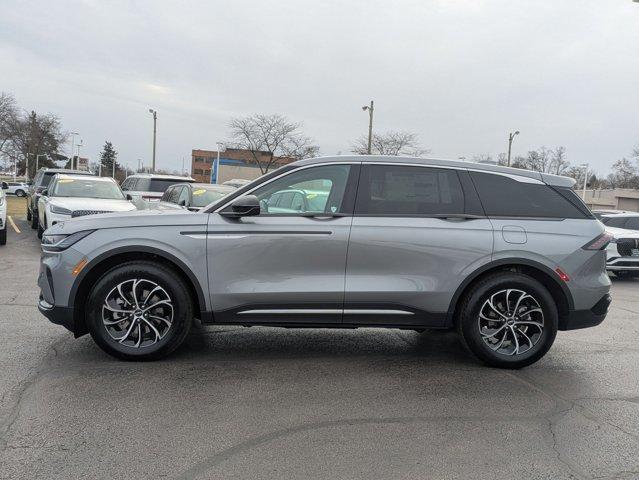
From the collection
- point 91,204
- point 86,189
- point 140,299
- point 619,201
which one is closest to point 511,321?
point 140,299

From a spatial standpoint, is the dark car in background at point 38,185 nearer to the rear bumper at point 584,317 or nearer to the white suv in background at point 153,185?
the white suv in background at point 153,185

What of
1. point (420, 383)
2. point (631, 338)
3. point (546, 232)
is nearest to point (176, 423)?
point (420, 383)

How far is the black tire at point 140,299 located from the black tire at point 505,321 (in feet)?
7.92

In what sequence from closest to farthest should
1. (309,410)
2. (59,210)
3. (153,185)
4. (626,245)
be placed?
(309,410) < (59,210) < (626,245) < (153,185)

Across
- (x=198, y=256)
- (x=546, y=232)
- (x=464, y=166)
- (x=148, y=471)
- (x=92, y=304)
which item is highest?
(x=464, y=166)

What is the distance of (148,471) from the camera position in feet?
9.60

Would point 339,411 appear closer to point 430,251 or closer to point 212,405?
point 212,405

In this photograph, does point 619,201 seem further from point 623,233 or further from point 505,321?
point 505,321

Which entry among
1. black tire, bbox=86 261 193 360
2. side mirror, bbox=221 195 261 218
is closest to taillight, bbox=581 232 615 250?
side mirror, bbox=221 195 261 218

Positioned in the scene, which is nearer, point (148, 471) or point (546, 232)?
point (148, 471)

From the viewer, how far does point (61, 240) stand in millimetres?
4621

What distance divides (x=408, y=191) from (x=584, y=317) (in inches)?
75.7

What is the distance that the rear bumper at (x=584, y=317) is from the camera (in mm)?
4785

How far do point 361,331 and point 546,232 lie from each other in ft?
7.52
